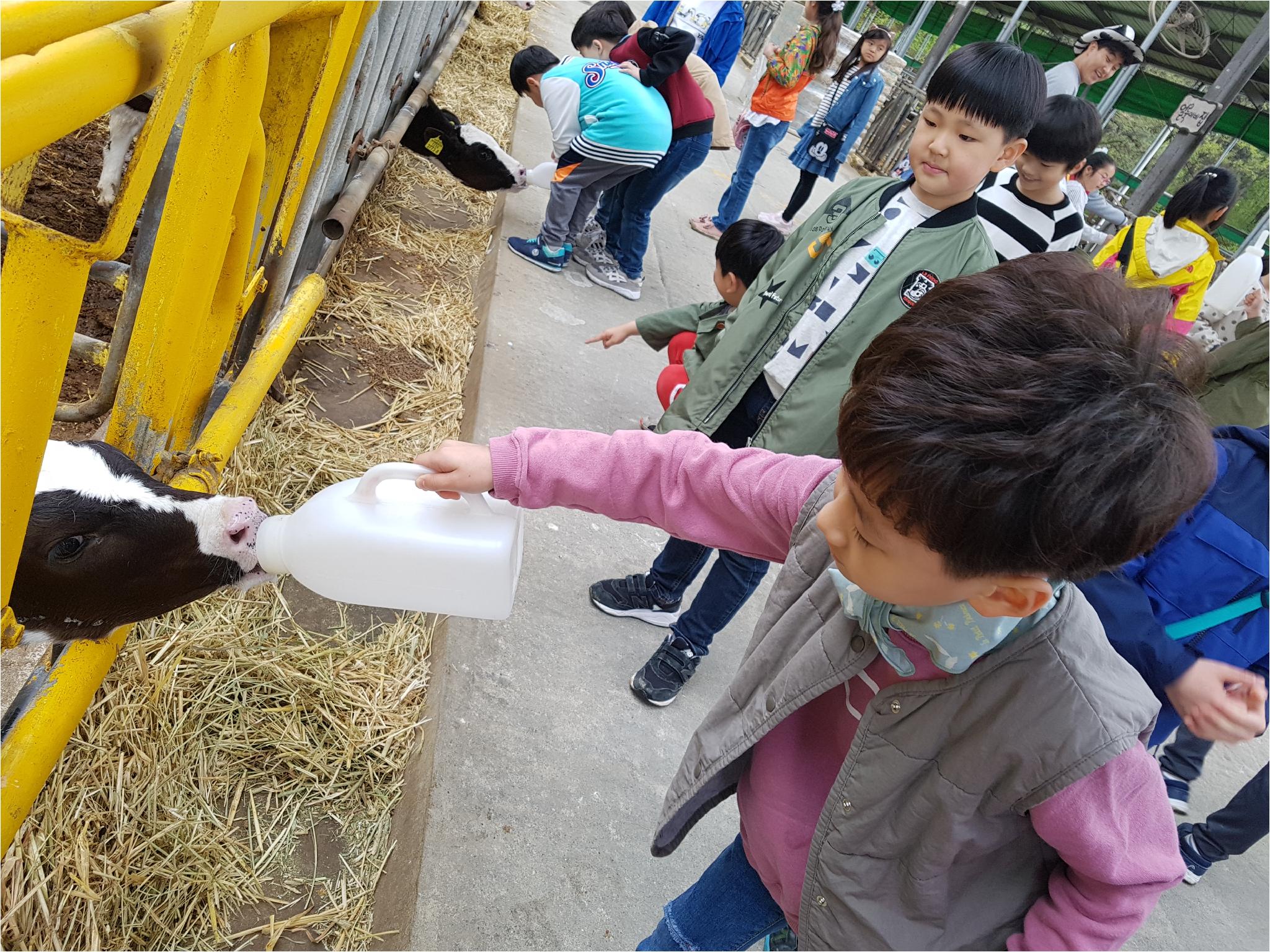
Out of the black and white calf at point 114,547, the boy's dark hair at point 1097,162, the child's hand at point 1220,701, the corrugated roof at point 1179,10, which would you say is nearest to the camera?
the child's hand at point 1220,701

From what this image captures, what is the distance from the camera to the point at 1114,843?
1.04 metres

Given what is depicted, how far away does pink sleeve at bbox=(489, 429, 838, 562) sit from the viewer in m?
1.29

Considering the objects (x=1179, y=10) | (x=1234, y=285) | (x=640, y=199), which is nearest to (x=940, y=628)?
(x=1234, y=285)

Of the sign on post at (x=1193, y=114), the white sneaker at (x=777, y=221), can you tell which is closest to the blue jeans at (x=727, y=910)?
the white sneaker at (x=777, y=221)

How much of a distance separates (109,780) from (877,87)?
714 centimetres

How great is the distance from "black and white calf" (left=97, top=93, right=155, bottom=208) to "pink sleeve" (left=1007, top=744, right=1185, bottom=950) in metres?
2.96

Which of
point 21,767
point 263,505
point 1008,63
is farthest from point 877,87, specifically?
point 21,767

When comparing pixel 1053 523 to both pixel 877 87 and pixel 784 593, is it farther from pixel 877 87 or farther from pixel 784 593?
pixel 877 87

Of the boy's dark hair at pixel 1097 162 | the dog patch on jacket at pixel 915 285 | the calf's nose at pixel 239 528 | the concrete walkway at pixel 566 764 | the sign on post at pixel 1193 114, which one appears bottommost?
the concrete walkway at pixel 566 764

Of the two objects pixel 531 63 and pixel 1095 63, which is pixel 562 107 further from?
pixel 1095 63

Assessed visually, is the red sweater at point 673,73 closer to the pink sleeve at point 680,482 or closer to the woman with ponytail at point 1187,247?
the woman with ponytail at point 1187,247

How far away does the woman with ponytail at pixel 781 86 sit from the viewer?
21.0ft

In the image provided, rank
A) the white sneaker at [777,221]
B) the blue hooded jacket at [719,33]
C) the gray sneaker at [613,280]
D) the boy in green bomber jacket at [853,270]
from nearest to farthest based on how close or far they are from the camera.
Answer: the boy in green bomber jacket at [853,270] → the gray sneaker at [613,280] → the blue hooded jacket at [719,33] → the white sneaker at [777,221]

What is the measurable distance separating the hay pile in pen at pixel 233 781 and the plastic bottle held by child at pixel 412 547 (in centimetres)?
78
